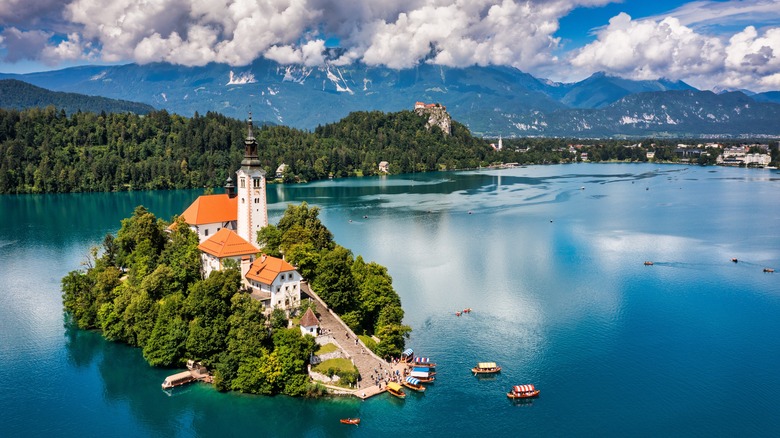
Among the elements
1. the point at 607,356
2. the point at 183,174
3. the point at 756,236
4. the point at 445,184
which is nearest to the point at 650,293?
the point at 607,356

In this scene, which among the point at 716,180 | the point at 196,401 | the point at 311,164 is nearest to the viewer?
the point at 196,401

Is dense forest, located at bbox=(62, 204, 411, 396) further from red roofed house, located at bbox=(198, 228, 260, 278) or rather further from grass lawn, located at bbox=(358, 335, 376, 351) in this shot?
red roofed house, located at bbox=(198, 228, 260, 278)

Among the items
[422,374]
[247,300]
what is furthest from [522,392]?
[247,300]

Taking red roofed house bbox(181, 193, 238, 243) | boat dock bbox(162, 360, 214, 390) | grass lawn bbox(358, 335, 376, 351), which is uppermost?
red roofed house bbox(181, 193, 238, 243)

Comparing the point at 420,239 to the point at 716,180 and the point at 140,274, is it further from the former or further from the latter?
the point at 716,180

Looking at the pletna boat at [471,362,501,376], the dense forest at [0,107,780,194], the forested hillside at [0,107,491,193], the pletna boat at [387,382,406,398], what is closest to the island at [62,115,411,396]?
the pletna boat at [387,382,406,398]

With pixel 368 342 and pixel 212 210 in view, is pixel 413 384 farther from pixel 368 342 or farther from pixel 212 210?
pixel 212 210

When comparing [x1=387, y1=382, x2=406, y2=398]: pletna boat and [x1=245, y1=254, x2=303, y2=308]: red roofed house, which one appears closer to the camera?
[x1=387, y1=382, x2=406, y2=398]: pletna boat

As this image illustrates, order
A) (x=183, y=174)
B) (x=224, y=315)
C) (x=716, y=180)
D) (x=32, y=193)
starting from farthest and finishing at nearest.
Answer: (x=716, y=180) → (x=183, y=174) → (x=32, y=193) → (x=224, y=315)
